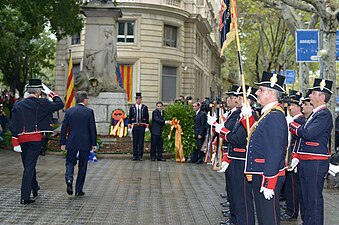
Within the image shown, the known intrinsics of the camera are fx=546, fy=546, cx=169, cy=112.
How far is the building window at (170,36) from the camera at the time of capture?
132 feet

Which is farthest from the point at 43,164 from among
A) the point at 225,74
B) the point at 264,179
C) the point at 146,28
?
Result: the point at 225,74

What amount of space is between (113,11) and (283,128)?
16680 mm

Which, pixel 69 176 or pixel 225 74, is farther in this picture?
pixel 225 74

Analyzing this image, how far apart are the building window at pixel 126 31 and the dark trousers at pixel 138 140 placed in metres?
21.6

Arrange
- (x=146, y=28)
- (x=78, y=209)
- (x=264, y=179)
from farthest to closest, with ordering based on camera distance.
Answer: (x=146, y=28) → (x=78, y=209) → (x=264, y=179)

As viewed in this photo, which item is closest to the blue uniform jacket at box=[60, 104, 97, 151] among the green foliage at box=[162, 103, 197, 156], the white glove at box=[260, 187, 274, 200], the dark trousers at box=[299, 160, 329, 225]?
the dark trousers at box=[299, 160, 329, 225]

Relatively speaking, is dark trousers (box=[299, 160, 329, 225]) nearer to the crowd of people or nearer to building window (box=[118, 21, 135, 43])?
the crowd of people

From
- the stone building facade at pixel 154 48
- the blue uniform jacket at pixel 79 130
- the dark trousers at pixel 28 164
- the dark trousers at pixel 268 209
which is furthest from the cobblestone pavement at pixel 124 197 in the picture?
the stone building facade at pixel 154 48

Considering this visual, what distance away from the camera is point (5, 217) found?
8719mm

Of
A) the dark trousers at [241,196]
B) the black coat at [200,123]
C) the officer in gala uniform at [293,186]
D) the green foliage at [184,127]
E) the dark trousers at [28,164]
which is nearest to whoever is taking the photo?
the dark trousers at [241,196]

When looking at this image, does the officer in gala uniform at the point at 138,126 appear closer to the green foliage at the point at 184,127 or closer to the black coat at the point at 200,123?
the green foliage at the point at 184,127

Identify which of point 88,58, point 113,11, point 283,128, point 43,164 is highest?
point 113,11

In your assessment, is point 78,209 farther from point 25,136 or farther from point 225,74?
point 225,74

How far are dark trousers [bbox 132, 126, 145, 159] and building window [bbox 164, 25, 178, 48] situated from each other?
22.7 m
